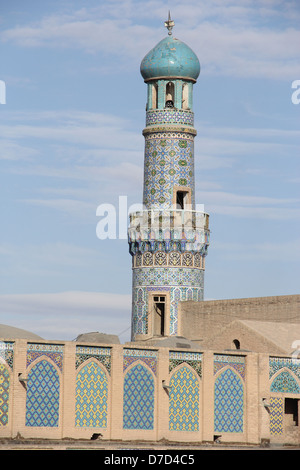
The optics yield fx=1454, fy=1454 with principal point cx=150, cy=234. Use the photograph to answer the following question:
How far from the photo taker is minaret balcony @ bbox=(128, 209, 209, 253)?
4706 cm

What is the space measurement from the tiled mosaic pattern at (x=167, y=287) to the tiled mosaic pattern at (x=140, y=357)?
26.8 feet

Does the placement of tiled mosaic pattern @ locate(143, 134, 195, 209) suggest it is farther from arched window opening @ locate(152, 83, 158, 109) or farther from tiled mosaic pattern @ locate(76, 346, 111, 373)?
tiled mosaic pattern @ locate(76, 346, 111, 373)

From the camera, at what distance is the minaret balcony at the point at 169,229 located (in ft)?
154

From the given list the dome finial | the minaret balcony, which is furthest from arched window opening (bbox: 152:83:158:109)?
the minaret balcony

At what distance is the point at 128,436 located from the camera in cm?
3784

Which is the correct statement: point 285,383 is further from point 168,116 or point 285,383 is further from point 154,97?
point 154,97

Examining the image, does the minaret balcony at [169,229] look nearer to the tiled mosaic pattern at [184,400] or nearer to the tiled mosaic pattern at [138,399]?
the tiled mosaic pattern at [184,400]

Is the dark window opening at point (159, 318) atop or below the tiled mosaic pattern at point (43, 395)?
atop

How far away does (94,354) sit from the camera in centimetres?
3769

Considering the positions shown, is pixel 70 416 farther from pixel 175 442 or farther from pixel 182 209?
pixel 182 209

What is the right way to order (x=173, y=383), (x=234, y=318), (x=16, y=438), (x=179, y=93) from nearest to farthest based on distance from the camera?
(x=16, y=438) < (x=173, y=383) < (x=234, y=318) < (x=179, y=93)

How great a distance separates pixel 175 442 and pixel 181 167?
39.9ft

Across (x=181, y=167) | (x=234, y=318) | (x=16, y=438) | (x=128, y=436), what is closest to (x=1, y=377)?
(x=16, y=438)

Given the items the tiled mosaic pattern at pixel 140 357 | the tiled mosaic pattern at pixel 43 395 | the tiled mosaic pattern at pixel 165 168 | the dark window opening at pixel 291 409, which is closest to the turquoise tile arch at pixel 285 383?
the dark window opening at pixel 291 409
